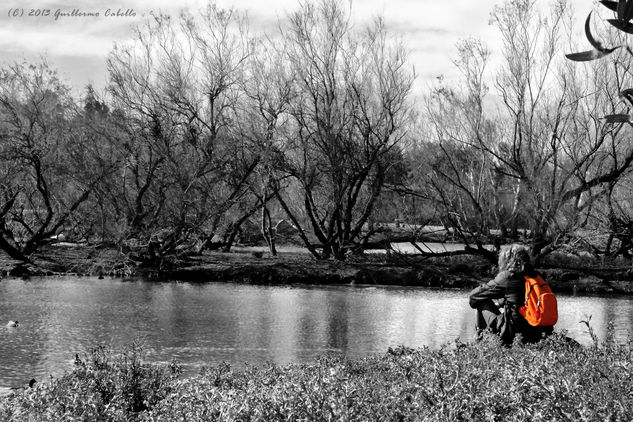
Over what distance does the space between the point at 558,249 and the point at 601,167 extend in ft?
11.4

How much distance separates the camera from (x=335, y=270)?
22875 mm

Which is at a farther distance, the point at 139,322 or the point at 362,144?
the point at 362,144

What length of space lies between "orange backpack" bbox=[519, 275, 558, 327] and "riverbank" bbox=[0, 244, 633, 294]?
42.4ft

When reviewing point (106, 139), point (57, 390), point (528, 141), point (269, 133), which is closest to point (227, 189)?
point (269, 133)

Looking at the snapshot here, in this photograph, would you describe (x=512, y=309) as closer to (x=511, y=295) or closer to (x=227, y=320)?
(x=511, y=295)

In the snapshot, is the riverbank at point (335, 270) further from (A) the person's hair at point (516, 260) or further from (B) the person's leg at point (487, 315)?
(A) the person's hair at point (516, 260)

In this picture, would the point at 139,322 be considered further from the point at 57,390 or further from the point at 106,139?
the point at 106,139

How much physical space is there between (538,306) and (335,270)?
574 inches

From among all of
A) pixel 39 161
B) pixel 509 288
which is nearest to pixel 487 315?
pixel 509 288

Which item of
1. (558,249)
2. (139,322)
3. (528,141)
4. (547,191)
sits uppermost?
(528,141)

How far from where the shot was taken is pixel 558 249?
2186cm

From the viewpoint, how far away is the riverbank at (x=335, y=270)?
21625mm

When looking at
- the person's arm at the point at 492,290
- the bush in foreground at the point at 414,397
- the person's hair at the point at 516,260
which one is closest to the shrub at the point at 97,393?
the bush in foreground at the point at 414,397

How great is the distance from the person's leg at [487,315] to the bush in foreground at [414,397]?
107 inches
